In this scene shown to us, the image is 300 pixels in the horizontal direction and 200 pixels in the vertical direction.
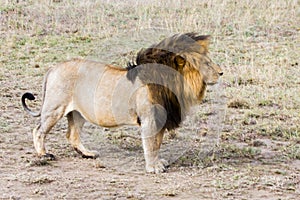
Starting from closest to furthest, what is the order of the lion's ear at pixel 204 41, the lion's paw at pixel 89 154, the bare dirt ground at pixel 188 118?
the bare dirt ground at pixel 188 118, the lion's ear at pixel 204 41, the lion's paw at pixel 89 154

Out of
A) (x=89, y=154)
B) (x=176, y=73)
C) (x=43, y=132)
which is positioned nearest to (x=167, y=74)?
(x=176, y=73)

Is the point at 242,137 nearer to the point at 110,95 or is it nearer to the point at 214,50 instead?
the point at 110,95

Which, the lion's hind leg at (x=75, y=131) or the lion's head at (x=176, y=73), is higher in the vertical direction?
the lion's head at (x=176, y=73)

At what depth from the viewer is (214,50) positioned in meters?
11.6

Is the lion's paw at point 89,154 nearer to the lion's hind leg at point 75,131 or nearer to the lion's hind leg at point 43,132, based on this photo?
the lion's hind leg at point 75,131

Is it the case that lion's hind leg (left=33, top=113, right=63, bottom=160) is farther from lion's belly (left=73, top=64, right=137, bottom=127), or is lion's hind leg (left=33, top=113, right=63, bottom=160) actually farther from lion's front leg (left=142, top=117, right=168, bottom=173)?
lion's front leg (left=142, top=117, right=168, bottom=173)

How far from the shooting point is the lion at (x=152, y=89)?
6.02 m

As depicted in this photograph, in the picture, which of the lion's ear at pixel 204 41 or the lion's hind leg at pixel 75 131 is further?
the lion's hind leg at pixel 75 131

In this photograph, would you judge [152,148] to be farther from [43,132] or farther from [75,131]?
[43,132]

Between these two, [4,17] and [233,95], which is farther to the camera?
[4,17]

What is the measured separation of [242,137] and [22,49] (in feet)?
18.0

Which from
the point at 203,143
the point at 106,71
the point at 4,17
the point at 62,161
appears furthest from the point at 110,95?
the point at 4,17

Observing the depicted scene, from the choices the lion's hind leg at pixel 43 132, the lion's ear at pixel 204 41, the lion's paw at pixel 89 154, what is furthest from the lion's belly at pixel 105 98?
the lion's ear at pixel 204 41

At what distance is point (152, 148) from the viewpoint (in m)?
6.09
